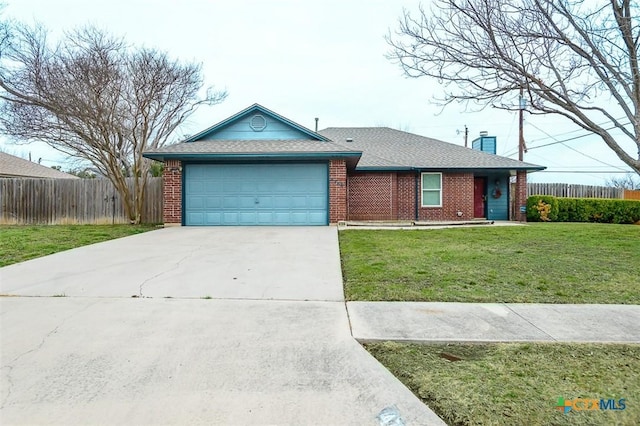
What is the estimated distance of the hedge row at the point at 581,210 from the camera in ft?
53.3

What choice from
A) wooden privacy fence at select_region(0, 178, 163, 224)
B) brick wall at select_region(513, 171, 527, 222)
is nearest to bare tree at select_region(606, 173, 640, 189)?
brick wall at select_region(513, 171, 527, 222)

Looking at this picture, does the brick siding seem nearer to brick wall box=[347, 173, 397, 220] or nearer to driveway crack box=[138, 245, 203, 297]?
brick wall box=[347, 173, 397, 220]

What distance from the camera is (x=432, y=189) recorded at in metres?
16.0

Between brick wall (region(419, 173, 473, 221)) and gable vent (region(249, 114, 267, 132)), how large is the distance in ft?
24.4

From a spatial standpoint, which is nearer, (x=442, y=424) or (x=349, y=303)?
(x=442, y=424)

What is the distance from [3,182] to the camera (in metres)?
15.7

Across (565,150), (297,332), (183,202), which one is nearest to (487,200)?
(183,202)

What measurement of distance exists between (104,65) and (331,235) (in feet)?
33.9

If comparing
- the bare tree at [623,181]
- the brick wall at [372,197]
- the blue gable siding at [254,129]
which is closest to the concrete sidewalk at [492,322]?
the blue gable siding at [254,129]

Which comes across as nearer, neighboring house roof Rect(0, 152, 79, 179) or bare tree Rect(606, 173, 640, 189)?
neighboring house roof Rect(0, 152, 79, 179)

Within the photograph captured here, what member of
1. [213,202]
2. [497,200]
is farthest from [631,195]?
[213,202]

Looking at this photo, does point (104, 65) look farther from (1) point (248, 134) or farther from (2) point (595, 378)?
(2) point (595, 378)

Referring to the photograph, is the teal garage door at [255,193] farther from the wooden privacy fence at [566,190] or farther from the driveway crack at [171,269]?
the wooden privacy fence at [566,190]

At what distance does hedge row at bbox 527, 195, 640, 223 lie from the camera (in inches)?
640
